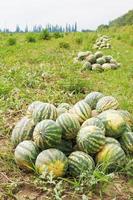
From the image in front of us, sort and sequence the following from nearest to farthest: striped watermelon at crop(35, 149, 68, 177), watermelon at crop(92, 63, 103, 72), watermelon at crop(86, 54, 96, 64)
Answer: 1. striped watermelon at crop(35, 149, 68, 177)
2. watermelon at crop(92, 63, 103, 72)
3. watermelon at crop(86, 54, 96, 64)

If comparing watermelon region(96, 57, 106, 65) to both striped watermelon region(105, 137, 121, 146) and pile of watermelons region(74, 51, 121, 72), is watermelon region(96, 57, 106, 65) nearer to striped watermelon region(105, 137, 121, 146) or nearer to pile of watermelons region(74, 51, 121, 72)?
pile of watermelons region(74, 51, 121, 72)

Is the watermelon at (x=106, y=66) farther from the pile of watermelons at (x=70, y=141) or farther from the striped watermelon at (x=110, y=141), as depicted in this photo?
the striped watermelon at (x=110, y=141)

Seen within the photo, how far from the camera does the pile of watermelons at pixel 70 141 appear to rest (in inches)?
149

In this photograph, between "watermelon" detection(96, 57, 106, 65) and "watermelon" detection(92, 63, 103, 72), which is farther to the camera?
"watermelon" detection(96, 57, 106, 65)

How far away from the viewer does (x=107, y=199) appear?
3549 millimetres

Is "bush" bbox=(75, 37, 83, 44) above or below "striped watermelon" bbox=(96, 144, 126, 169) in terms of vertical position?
below

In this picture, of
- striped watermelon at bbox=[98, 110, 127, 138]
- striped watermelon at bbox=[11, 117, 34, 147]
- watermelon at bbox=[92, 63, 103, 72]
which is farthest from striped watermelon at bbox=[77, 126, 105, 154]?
watermelon at bbox=[92, 63, 103, 72]

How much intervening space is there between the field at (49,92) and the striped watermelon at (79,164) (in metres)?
0.09

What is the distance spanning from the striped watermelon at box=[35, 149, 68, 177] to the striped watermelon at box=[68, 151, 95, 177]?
0.06 meters

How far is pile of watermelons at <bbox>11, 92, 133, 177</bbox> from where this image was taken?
3.79 m

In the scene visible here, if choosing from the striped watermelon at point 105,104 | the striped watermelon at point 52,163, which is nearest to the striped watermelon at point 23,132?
the striped watermelon at point 52,163

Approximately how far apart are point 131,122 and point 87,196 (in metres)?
1.42

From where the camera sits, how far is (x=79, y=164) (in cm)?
378

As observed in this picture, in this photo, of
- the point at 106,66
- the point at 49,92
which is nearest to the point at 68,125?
the point at 49,92
